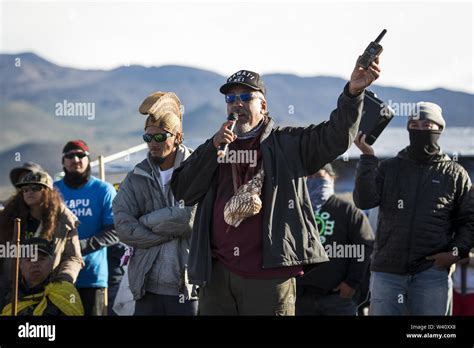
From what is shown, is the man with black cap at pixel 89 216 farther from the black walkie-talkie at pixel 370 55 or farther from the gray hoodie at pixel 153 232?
the black walkie-talkie at pixel 370 55

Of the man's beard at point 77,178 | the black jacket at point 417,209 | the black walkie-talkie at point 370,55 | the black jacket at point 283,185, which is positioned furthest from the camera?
the man's beard at point 77,178

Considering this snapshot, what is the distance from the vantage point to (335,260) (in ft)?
24.1

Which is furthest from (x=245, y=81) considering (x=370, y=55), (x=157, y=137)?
(x=157, y=137)

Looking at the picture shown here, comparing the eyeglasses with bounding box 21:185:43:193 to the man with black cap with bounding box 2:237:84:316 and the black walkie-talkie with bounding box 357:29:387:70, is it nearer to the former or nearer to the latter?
the man with black cap with bounding box 2:237:84:316

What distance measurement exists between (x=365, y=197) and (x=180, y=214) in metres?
1.20

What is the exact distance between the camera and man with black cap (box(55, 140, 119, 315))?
714 cm

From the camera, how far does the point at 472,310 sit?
25.7 feet

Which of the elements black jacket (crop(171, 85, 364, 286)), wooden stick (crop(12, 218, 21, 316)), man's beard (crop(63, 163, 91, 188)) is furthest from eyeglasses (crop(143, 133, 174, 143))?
man's beard (crop(63, 163, 91, 188))

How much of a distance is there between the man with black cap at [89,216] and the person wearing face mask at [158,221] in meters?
0.78

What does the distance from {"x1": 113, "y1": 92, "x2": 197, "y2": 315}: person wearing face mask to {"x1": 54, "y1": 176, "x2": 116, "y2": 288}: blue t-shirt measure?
81cm

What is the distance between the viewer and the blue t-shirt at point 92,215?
7.16 metres

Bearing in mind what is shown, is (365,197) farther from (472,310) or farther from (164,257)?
(472,310)

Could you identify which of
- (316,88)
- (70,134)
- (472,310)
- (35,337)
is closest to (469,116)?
(316,88)

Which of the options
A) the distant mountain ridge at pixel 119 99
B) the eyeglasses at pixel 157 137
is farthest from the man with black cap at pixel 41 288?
the eyeglasses at pixel 157 137
